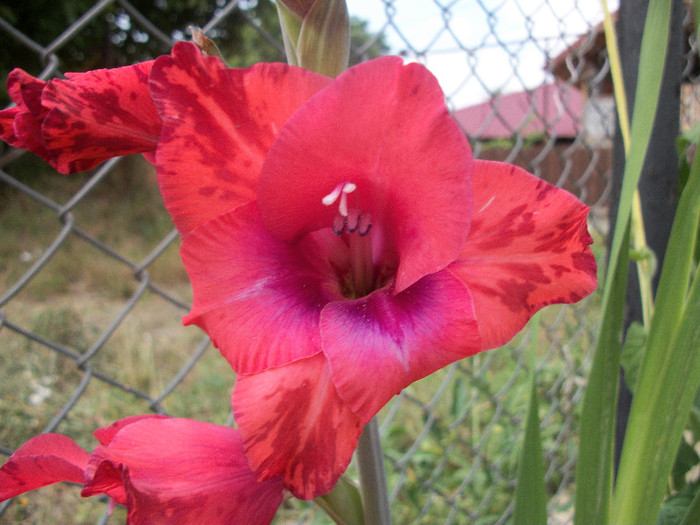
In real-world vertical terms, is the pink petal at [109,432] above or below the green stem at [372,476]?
above

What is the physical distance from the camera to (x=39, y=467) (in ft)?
→ 1.09

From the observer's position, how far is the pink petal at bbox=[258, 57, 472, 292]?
0.26 m

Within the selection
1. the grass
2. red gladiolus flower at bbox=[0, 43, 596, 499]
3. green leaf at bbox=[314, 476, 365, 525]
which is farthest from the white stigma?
the grass

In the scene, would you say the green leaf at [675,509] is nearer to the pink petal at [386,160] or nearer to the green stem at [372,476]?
the green stem at [372,476]

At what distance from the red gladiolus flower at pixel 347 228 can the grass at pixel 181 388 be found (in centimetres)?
Answer: 85

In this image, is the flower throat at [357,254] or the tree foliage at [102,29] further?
the tree foliage at [102,29]

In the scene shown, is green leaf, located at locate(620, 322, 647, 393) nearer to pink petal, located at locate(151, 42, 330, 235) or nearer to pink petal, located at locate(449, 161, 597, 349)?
pink petal, located at locate(449, 161, 597, 349)

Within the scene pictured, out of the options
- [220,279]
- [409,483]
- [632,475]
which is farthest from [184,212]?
[409,483]

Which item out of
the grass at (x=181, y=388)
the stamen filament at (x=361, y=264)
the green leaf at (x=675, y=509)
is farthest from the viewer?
the grass at (x=181, y=388)


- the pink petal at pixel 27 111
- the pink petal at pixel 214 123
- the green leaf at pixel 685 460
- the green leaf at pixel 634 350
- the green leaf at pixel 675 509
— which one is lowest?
the green leaf at pixel 685 460

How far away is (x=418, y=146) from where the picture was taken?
27 cm

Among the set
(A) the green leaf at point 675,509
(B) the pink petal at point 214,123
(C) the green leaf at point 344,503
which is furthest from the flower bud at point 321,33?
(A) the green leaf at point 675,509

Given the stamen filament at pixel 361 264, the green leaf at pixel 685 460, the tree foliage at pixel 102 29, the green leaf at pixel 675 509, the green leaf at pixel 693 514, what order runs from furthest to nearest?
the tree foliage at pixel 102 29 < the green leaf at pixel 685 460 < the green leaf at pixel 675 509 < the green leaf at pixel 693 514 < the stamen filament at pixel 361 264

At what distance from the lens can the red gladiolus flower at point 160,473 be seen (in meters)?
0.31
